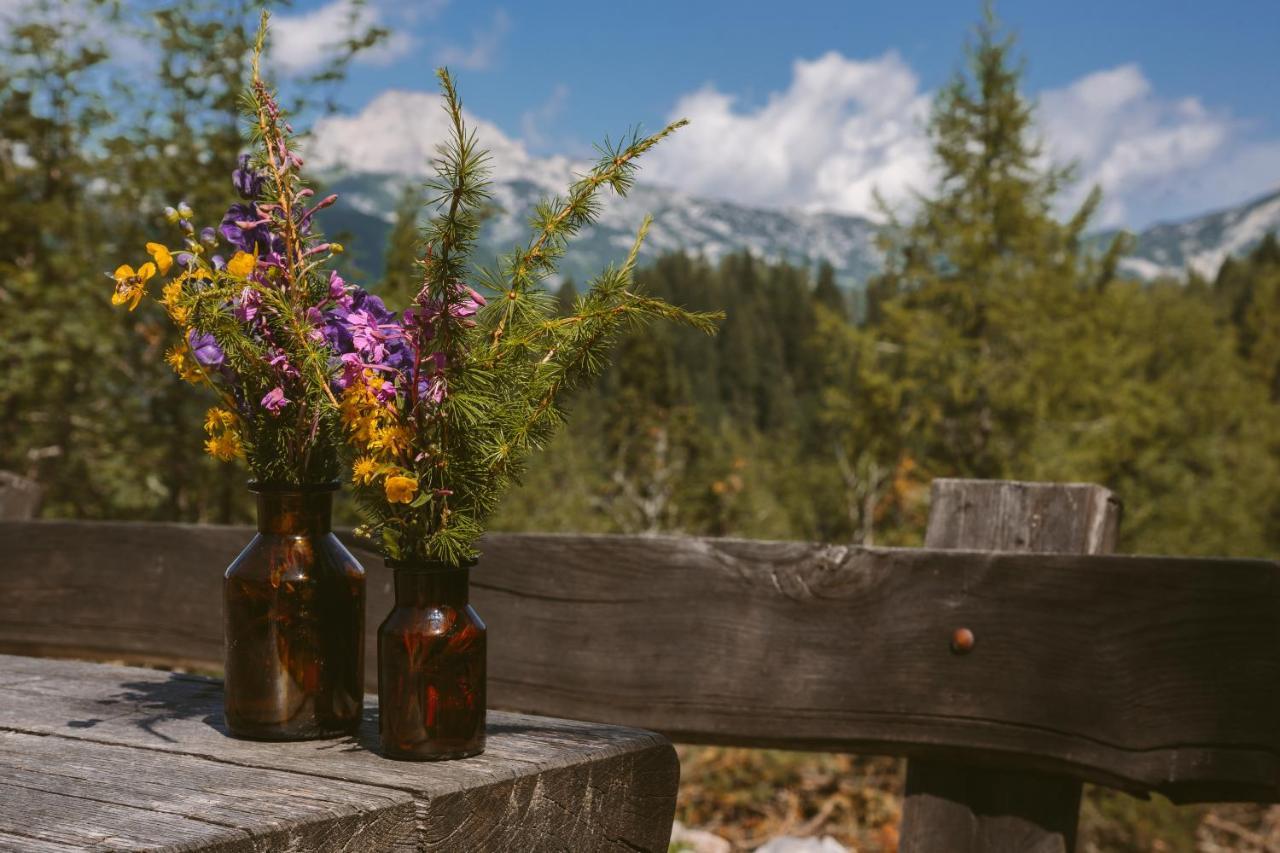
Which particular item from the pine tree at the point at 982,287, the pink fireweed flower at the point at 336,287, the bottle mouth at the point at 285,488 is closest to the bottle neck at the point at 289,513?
the bottle mouth at the point at 285,488

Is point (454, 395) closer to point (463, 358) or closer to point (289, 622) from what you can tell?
point (463, 358)

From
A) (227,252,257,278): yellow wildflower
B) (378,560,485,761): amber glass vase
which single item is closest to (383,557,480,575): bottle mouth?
(378,560,485,761): amber glass vase

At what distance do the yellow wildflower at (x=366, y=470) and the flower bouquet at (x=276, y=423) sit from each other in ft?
0.23

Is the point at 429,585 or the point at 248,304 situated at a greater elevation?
the point at 248,304

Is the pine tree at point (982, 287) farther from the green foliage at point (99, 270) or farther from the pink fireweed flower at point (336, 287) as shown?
the pink fireweed flower at point (336, 287)

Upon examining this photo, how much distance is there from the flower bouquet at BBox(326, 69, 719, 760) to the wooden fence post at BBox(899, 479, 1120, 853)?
0.84 metres

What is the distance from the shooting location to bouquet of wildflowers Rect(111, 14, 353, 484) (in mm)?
1204

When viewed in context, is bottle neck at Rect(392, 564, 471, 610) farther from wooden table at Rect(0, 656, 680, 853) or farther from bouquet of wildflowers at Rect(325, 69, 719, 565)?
wooden table at Rect(0, 656, 680, 853)

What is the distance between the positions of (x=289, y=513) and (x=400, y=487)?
9.8 inches

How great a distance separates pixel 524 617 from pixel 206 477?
15.8ft

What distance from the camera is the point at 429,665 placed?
1202mm

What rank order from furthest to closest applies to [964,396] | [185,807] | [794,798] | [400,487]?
[964,396]
[794,798]
[400,487]
[185,807]

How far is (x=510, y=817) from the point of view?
1169mm

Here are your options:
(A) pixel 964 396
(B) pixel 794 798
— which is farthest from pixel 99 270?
(A) pixel 964 396
